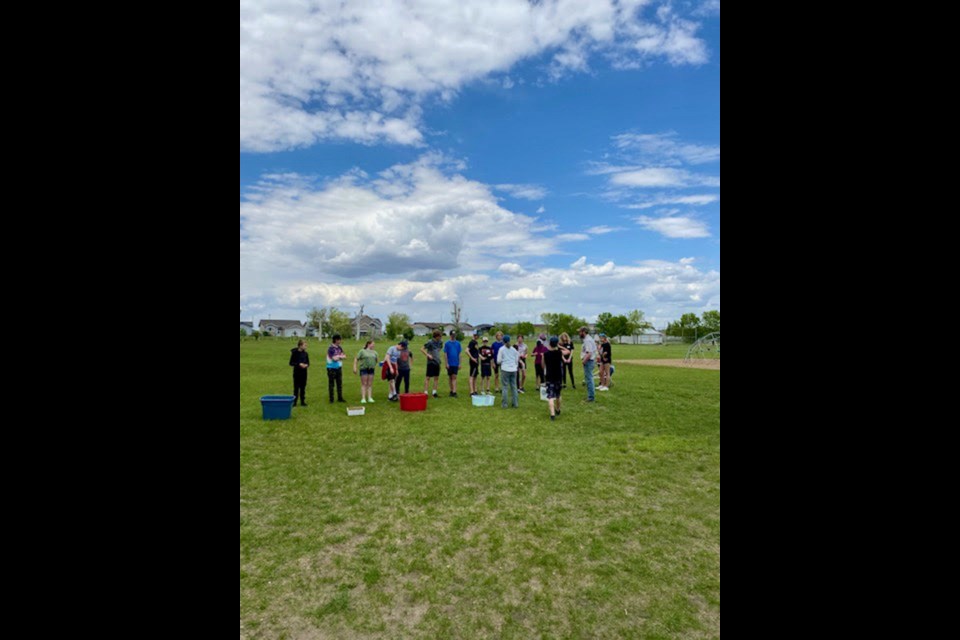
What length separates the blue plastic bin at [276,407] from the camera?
29.9 feet

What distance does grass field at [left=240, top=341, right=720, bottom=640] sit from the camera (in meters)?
3.13

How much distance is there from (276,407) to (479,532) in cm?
623

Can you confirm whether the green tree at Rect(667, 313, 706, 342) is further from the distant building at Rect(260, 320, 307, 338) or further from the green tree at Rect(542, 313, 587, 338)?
the distant building at Rect(260, 320, 307, 338)

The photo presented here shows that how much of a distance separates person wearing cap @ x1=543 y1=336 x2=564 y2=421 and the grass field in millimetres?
811

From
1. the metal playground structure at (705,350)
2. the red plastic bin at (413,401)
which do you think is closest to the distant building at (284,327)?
the metal playground structure at (705,350)

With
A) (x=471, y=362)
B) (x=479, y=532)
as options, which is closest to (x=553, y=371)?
(x=471, y=362)

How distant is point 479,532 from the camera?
14.2 feet

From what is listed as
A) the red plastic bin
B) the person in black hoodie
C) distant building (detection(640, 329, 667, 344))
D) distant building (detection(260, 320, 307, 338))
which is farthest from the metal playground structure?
distant building (detection(260, 320, 307, 338))

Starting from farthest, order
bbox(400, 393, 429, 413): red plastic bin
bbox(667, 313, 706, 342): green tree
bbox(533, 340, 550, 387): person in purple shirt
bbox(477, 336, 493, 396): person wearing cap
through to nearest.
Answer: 1. bbox(667, 313, 706, 342): green tree
2. bbox(477, 336, 493, 396): person wearing cap
3. bbox(533, 340, 550, 387): person in purple shirt
4. bbox(400, 393, 429, 413): red plastic bin
